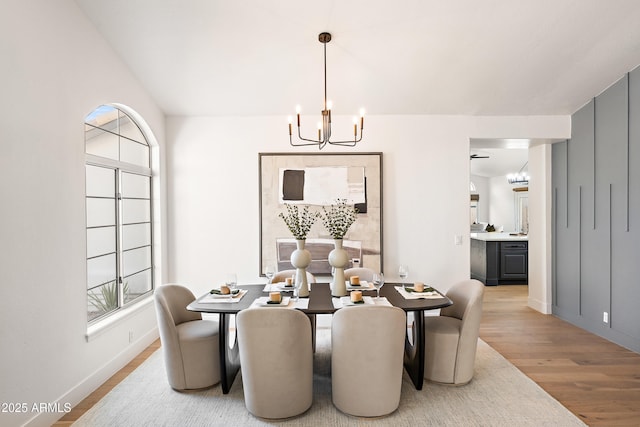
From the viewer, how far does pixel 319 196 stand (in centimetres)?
455

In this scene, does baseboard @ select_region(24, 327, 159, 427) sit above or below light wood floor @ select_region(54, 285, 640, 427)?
above

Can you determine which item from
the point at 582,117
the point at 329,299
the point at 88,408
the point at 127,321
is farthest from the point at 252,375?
the point at 582,117

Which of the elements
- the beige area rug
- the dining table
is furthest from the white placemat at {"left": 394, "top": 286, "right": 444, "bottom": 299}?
the beige area rug

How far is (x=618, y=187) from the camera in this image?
13.0 ft

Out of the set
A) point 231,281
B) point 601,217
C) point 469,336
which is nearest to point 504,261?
point 601,217

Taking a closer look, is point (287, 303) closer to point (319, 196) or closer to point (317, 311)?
point (317, 311)

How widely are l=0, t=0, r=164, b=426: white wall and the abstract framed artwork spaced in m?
1.91

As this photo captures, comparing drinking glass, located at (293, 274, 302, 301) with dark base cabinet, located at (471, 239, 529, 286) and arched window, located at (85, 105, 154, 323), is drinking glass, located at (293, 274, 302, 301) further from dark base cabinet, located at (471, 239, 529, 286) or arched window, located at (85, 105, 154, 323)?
dark base cabinet, located at (471, 239, 529, 286)

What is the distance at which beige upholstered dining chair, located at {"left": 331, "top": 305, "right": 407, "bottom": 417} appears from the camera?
242cm

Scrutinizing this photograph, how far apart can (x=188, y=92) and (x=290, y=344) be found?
2.97 meters

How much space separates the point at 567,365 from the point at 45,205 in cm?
431

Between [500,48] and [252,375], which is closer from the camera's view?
[252,375]

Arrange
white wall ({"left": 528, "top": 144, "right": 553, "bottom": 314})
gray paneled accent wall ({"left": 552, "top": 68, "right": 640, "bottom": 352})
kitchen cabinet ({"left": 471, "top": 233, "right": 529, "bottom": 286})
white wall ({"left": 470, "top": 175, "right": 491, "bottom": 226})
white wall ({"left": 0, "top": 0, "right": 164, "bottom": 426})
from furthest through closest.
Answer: white wall ({"left": 470, "top": 175, "right": 491, "bottom": 226}) → kitchen cabinet ({"left": 471, "top": 233, "right": 529, "bottom": 286}) → white wall ({"left": 528, "top": 144, "right": 553, "bottom": 314}) → gray paneled accent wall ({"left": 552, "top": 68, "right": 640, "bottom": 352}) → white wall ({"left": 0, "top": 0, "right": 164, "bottom": 426})

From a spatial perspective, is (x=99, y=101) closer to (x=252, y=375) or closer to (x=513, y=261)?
(x=252, y=375)
